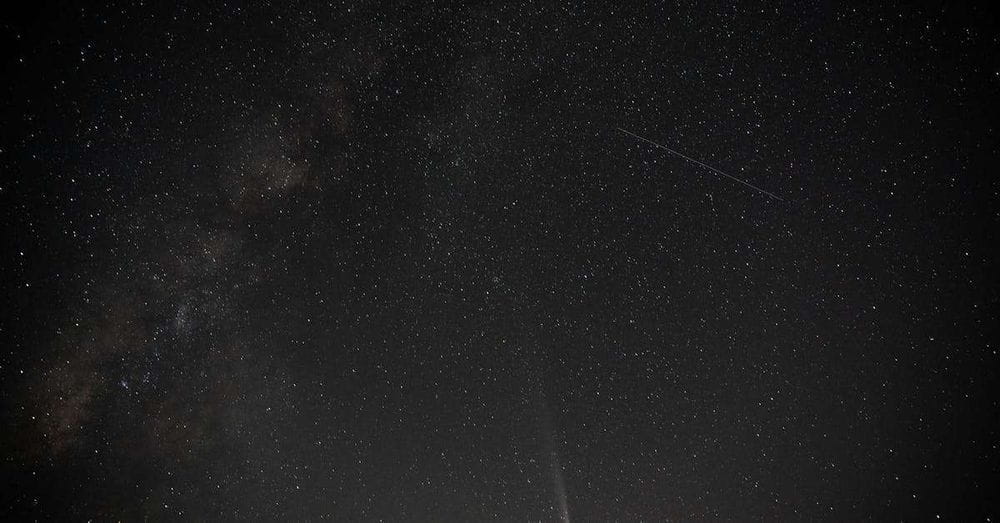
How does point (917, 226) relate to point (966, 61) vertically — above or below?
below

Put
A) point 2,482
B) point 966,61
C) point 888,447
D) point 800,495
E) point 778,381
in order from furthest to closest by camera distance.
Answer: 1. point 2,482
2. point 800,495
3. point 888,447
4. point 778,381
5. point 966,61

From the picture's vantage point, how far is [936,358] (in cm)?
171

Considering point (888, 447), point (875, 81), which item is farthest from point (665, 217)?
point (888, 447)

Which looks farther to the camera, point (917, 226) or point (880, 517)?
point (880, 517)

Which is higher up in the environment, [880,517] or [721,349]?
[721,349]

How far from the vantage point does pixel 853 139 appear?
1485 mm

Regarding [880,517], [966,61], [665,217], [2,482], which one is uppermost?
[966,61]

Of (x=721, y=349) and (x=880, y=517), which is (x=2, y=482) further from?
(x=880, y=517)

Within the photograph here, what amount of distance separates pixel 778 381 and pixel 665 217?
1012mm

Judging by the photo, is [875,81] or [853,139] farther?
[853,139]

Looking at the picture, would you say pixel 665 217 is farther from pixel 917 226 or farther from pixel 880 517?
pixel 880 517

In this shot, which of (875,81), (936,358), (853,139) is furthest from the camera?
(936,358)

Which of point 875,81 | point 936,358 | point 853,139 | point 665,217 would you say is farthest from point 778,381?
point 875,81

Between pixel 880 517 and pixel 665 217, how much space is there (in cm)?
235
